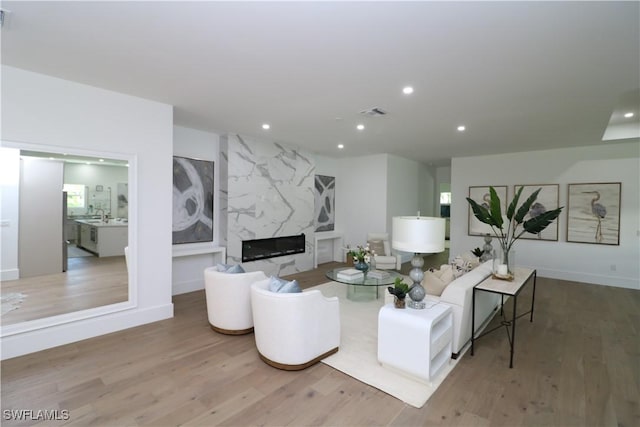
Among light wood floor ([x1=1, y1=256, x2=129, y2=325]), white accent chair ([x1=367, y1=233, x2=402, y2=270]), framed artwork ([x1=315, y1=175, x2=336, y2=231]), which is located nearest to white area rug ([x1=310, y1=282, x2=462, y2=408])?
white accent chair ([x1=367, y1=233, x2=402, y2=270])

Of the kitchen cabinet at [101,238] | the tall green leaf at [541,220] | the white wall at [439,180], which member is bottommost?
the kitchen cabinet at [101,238]

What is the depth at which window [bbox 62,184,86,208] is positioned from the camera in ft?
12.2

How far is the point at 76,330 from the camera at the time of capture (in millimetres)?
3363

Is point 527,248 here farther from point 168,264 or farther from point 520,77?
point 168,264

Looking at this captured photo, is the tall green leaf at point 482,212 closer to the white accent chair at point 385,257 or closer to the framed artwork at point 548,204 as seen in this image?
the white accent chair at point 385,257

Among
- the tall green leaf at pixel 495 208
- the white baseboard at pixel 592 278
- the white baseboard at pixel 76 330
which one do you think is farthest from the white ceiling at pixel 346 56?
the white baseboard at pixel 592 278

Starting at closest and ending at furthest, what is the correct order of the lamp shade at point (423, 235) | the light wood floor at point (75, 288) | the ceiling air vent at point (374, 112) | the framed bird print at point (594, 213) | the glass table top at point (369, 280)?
the lamp shade at point (423, 235) → the light wood floor at point (75, 288) → the ceiling air vent at point (374, 112) → the glass table top at point (369, 280) → the framed bird print at point (594, 213)

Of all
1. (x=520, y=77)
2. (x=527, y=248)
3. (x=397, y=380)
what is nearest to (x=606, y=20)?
(x=520, y=77)

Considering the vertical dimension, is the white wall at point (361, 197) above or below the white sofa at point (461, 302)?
→ above

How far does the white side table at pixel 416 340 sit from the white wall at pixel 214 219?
3677mm

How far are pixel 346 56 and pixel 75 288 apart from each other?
4203 mm

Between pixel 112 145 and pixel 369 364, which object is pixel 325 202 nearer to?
pixel 112 145

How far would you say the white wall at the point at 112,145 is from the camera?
120 inches

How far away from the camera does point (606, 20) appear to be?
2.10m
